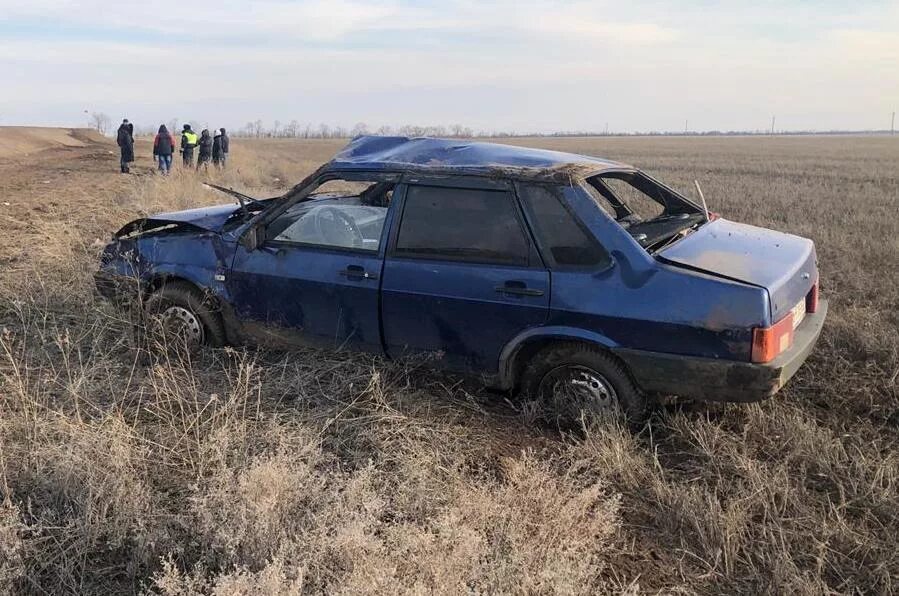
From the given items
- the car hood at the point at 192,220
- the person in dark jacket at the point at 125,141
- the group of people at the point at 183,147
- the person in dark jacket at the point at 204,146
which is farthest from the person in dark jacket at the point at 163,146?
the car hood at the point at 192,220

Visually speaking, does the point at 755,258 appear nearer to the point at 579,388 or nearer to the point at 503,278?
the point at 579,388

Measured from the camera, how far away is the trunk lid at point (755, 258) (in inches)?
136

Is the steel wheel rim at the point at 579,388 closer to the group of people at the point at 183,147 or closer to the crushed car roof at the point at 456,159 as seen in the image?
the crushed car roof at the point at 456,159

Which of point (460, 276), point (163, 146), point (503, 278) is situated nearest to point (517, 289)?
point (503, 278)

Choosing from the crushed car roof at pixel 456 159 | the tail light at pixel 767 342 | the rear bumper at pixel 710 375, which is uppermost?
the crushed car roof at pixel 456 159

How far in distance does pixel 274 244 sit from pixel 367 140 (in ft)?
3.36

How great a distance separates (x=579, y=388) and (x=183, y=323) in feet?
9.15

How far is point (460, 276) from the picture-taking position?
388 centimetres

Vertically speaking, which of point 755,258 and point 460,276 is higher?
point 755,258

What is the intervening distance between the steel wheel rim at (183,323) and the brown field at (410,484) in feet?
0.64

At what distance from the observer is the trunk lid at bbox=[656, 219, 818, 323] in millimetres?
3447

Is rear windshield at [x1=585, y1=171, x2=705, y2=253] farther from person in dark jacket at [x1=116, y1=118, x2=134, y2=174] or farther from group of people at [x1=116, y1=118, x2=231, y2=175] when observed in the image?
person in dark jacket at [x1=116, y1=118, x2=134, y2=174]

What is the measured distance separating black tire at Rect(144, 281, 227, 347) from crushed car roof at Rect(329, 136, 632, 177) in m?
1.36

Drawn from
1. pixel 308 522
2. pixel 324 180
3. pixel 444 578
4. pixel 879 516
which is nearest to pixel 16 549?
pixel 308 522
